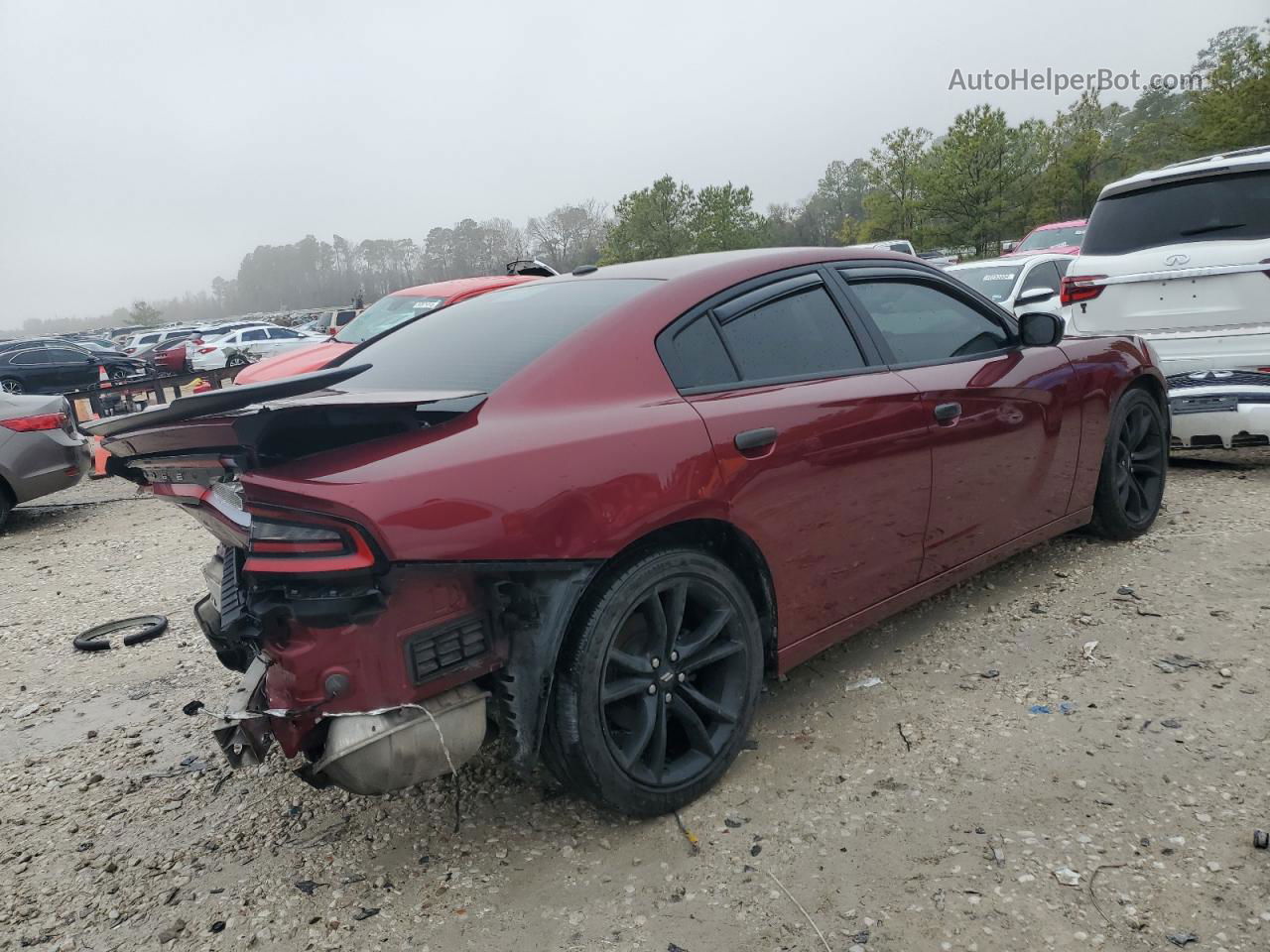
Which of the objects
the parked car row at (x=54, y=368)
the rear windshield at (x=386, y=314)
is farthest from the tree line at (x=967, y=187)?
the rear windshield at (x=386, y=314)

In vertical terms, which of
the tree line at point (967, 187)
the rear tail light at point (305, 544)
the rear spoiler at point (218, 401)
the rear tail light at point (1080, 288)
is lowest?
the rear tail light at point (305, 544)

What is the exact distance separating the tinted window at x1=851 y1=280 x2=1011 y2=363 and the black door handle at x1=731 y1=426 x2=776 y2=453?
0.84 meters

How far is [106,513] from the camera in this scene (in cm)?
770

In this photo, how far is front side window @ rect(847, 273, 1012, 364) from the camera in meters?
3.32

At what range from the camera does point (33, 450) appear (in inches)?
283

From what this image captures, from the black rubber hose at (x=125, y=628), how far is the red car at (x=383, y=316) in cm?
322

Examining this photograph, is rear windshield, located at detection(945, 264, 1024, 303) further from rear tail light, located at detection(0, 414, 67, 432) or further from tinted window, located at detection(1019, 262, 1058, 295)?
rear tail light, located at detection(0, 414, 67, 432)

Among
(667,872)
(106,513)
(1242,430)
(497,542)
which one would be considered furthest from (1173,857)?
(106,513)

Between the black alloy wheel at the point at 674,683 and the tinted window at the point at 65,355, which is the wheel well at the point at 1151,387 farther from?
the tinted window at the point at 65,355

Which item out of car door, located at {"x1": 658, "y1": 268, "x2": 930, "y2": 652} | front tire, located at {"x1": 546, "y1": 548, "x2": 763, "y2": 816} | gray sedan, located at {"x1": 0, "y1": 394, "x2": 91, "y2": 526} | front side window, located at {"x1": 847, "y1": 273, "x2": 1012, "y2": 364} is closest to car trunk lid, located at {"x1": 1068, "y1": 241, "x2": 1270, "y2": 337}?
front side window, located at {"x1": 847, "y1": 273, "x2": 1012, "y2": 364}

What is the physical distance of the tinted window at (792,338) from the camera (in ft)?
9.41

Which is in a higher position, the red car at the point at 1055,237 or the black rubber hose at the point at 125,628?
the red car at the point at 1055,237

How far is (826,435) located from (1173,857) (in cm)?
146

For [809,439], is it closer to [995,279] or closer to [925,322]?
[925,322]
